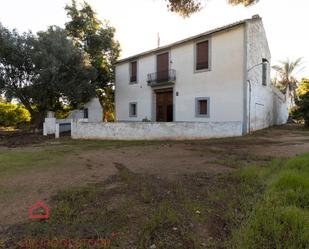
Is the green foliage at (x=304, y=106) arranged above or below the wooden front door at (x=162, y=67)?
below

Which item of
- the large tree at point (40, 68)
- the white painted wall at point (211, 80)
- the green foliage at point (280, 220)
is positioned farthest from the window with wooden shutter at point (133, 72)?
the green foliage at point (280, 220)

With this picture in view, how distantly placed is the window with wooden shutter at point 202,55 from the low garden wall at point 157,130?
5.05 m

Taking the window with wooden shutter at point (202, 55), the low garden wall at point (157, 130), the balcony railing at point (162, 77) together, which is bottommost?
the low garden wall at point (157, 130)

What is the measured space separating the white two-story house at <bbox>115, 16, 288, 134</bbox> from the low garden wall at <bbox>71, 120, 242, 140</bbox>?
2.20m

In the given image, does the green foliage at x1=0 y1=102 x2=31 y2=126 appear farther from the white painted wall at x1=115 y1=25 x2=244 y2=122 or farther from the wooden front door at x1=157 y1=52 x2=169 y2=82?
the wooden front door at x1=157 y1=52 x2=169 y2=82

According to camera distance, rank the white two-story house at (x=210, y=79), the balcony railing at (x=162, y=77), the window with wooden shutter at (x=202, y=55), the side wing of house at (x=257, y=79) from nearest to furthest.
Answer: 1. the white two-story house at (x=210, y=79)
2. the side wing of house at (x=257, y=79)
3. the window with wooden shutter at (x=202, y=55)
4. the balcony railing at (x=162, y=77)

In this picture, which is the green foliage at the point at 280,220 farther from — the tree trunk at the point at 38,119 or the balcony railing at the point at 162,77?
the tree trunk at the point at 38,119

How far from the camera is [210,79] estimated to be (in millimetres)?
15312

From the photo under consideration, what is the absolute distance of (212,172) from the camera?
564 centimetres

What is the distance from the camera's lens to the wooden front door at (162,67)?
1809 cm

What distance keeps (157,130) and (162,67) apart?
317 inches

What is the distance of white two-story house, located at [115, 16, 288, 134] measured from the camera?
14.0 metres

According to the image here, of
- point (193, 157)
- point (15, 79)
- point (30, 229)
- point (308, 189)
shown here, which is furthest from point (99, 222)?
point (15, 79)

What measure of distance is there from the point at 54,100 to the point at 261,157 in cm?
1592
